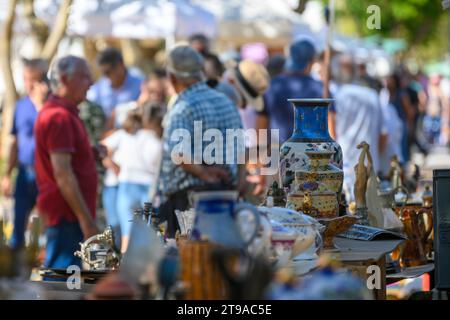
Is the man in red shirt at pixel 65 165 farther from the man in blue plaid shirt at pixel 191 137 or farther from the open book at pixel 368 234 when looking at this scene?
the open book at pixel 368 234

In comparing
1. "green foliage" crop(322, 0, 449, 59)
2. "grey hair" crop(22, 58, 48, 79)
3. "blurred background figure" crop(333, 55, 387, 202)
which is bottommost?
"blurred background figure" crop(333, 55, 387, 202)

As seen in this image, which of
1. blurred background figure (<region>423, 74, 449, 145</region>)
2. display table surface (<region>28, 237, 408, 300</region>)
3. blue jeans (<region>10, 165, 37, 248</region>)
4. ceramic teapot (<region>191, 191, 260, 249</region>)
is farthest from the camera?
blurred background figure (<region>423, 74, 449, 145</region>)

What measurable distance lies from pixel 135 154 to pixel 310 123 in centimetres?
439

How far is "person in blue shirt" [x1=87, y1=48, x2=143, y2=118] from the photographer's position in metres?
10.6

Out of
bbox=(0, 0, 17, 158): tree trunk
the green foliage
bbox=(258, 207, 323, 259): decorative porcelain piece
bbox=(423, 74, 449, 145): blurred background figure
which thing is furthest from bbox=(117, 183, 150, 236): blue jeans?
the green foliage

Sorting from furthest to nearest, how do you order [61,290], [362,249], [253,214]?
1. [362,249]
2. [61,290]
3. [253,214]

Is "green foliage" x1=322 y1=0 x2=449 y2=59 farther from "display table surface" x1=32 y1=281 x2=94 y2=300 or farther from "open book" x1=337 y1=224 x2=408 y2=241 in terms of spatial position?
"display table surface" x1=32 y1=281 x2=94 y2=300

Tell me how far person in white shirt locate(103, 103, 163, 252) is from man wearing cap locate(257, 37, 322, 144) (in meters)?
0.87

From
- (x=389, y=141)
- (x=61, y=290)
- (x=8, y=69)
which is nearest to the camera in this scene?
(x=61, y=290)

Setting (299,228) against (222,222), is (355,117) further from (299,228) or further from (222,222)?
(222,222)

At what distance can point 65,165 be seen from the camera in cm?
654

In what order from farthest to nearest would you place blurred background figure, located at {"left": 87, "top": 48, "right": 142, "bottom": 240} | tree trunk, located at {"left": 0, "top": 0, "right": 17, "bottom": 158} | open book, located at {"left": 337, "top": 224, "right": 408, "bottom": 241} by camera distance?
tree trunk, located at {"left": 0, "top": 0, "right": 17, "bottom": 158} → blurred background figure, located at {"left": 87, "top": 48, "right": 142, "bottom": 240} → open book, located at {"left": 337, "top": 224, "right": 408, "bottom": 241}

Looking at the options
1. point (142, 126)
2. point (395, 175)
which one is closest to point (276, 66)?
point (142, 126)
